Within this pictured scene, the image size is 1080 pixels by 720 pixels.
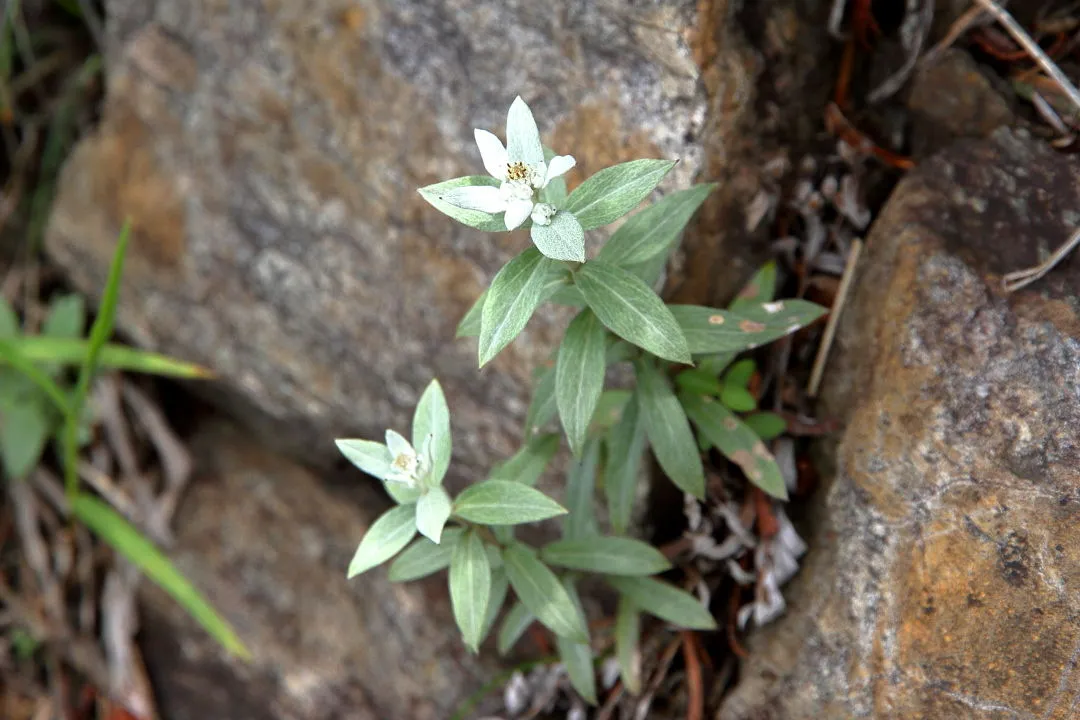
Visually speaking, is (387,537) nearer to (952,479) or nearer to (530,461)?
(530,461)

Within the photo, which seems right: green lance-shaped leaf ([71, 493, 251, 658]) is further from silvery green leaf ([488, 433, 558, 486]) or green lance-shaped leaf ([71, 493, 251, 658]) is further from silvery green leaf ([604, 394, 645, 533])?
silvery green leaf ([604, 394, 645, 533])

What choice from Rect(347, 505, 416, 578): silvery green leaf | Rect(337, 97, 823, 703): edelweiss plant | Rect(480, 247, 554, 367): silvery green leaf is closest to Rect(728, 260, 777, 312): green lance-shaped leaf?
Rect(337, 97, 823, 703): edelweiss plant

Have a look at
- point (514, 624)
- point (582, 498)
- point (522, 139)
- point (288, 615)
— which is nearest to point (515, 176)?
point (522, 139)

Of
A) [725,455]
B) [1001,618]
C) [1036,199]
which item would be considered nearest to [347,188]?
[725,455]

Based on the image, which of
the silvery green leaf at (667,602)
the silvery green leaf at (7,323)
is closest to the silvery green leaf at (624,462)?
the silvery green leaf at (667,602)

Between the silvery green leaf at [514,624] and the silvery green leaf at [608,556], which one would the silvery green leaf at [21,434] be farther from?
the silvery green leaf at [608,556]

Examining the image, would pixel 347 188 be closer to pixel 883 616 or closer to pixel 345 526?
pixel 345 526

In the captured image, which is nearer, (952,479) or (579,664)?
(952,479)
